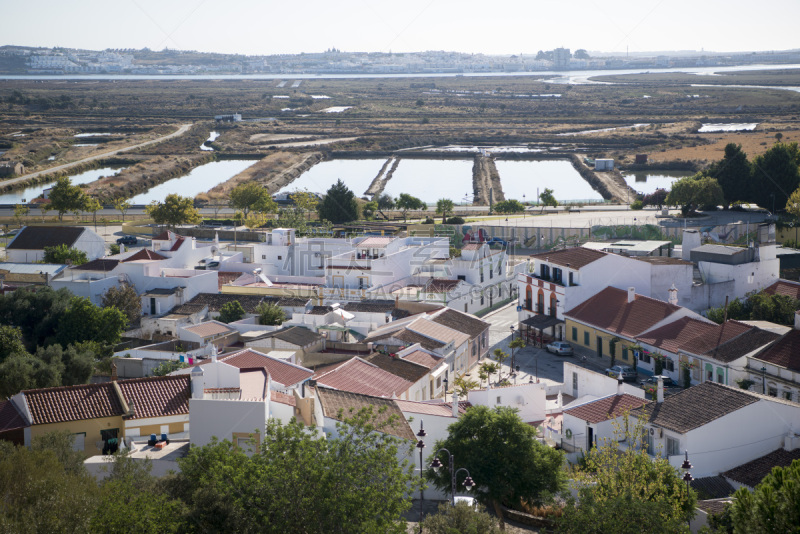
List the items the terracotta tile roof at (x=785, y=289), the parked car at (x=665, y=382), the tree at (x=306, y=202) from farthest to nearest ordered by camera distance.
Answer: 1. the tree at (x=306, y=202)
2. the terracotta tile roof at (x=785, y=289)
3. the parked car at (x=665, y=382)

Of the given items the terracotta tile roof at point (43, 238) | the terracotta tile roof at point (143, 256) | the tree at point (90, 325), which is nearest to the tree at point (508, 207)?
the terracotta tile roof at point (43, 238)

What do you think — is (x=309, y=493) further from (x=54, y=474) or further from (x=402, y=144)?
(x=402, y=144)

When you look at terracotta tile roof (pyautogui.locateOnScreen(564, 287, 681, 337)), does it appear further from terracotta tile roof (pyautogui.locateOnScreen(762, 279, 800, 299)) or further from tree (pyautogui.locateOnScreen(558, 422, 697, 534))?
tree (pyautogui.locateOnScreen(558, 422, 697, 534))

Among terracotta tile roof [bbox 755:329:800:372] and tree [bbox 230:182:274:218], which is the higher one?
tree [bbox 230:182:274:218]

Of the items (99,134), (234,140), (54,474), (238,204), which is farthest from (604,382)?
(99,134)

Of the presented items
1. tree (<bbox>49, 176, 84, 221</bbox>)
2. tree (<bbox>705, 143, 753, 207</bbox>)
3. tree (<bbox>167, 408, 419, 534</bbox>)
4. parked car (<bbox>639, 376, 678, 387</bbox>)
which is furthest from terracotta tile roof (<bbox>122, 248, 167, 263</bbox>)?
tree (<bbox>705, 143, 753, 207</bbox>)

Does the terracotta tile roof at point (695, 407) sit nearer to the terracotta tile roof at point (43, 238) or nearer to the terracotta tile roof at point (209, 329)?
the terracotta tile roof at point (209, 329)
